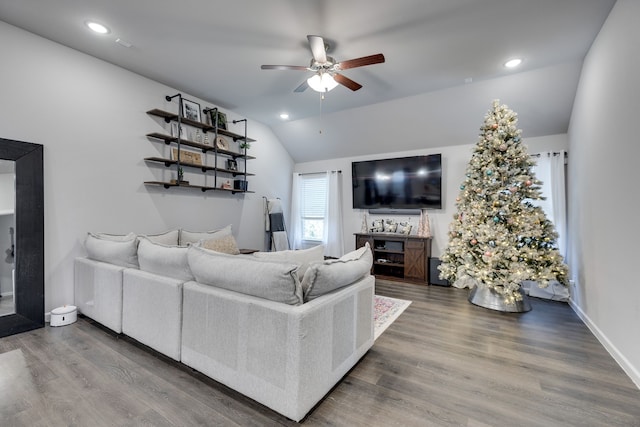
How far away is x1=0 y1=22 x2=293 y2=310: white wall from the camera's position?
2.82 meters

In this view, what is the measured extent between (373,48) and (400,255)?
3436 mm

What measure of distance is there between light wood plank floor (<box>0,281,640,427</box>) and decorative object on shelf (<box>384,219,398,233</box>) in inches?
104

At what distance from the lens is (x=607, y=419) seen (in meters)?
1.63

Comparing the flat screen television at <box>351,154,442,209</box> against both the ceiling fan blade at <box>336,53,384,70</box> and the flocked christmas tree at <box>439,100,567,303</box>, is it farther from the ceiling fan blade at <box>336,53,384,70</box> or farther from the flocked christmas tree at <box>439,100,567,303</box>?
the ceiling fan blade at <box>336,53,384,70</box>

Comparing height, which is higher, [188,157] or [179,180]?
[188,157]

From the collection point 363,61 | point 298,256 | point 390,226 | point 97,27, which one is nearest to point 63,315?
point 298,256

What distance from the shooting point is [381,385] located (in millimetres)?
1934

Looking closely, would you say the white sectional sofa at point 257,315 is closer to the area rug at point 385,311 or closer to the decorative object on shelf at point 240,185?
the area rug at point 385,311

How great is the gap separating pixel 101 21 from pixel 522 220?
193 inches

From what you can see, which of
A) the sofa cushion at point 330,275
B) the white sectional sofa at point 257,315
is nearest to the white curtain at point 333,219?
the white sectional sofa at point 257,315

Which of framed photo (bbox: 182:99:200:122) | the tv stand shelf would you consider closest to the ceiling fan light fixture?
framed photo (bbox: 182:99:200:122)

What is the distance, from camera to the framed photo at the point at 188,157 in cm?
405

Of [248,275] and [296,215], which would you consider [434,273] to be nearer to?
[296,215]

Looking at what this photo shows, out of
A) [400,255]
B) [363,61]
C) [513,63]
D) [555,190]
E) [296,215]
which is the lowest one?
[400,255]
